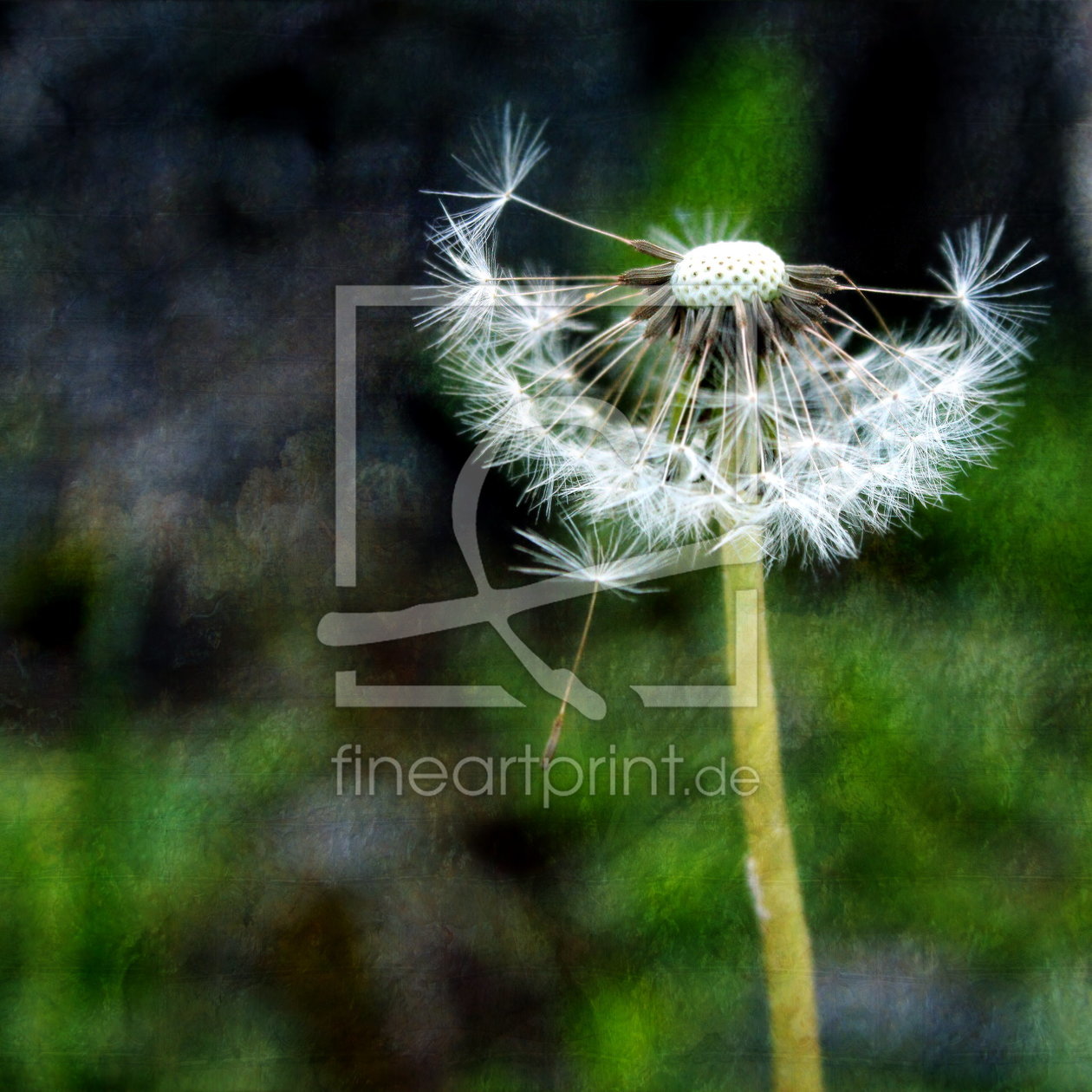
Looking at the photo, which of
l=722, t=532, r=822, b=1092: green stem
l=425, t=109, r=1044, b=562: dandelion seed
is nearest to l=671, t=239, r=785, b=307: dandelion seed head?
l=425, t=109, r=1044, b=562: dandelion seed

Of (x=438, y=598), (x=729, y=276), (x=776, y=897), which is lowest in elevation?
(x=776, y=897)

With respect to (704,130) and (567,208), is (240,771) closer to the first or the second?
(567,208)

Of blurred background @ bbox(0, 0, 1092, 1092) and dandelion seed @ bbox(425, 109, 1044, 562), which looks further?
blurred background @ bbox(0, 0, 1092, 1092)

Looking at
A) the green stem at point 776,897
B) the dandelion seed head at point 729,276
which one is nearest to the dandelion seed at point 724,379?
the dandelion seed head at point 729,276

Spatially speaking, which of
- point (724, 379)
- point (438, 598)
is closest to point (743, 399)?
point (724, 379)

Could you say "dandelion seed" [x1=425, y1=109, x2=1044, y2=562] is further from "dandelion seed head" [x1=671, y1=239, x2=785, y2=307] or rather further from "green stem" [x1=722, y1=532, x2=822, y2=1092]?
"green stem" [x1=722, y1=532, x2=822, y2=1092]

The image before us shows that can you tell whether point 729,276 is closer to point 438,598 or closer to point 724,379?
point 724,379

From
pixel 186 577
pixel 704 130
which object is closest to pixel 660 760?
pixel 186 577
